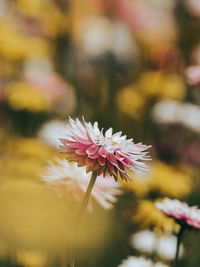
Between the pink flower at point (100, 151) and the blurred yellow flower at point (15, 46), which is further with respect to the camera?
the blurred yellow flower at point (15, 46)

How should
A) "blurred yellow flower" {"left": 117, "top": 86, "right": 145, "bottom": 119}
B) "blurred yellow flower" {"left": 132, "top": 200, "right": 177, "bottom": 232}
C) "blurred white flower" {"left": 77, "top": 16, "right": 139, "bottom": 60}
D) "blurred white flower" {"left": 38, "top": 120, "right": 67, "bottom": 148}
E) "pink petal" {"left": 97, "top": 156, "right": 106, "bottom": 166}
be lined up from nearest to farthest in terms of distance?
1. "pink petal" {"left": 97, "top": 156, "right": 106, "bottom": 166}
2. "blurred yellow flower" {"left": 132, "top": 200, "right": 177, "bottom": 232}
3. "blurred white flower" {"left": 38, "top": 120, "right": 67, "bottom": 148}
4. "blurred yellow flower" {"left": 117, "top": 86, "right": 145, "bottom": 119}
5. "blurred white flower" {"left": 77, "top": 16, "right": 139, "bottom": 60}

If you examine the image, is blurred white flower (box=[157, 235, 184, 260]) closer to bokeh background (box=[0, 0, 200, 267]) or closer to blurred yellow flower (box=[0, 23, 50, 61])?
bokeh background (box=[0, 0, 200, 267])

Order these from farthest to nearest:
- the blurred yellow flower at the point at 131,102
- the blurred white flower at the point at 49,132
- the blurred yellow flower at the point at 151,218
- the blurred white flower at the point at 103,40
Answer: the blurred white flower at the point at 103,40 < the blurred yellow flower at the point at 131,102 < the blurred white flower at the point at 49,132 < the blurred yellow flower at the point at 151,218

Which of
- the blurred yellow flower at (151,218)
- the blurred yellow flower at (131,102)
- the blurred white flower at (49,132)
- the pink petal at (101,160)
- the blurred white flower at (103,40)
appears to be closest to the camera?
the pink petal at (101,160)

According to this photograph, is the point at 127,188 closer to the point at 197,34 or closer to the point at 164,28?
the point at 197,34

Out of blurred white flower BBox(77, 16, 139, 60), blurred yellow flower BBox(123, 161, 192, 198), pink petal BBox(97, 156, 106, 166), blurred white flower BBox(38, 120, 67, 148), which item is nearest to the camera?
pink petal BBox(97, 156, 106, 166)

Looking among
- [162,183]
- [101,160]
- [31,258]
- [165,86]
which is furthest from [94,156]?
[165,86]

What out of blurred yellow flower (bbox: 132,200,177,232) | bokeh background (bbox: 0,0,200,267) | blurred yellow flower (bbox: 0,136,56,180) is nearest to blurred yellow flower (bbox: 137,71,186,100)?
bokeh background (bbox: 0,0,200,267)

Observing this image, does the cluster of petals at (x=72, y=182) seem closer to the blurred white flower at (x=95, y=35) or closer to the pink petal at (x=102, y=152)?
the pink petal at (x=102, y=152)

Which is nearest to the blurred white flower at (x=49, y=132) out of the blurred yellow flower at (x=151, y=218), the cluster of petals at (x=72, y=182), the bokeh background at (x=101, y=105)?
the bokeh background at (x=101, y=105)
